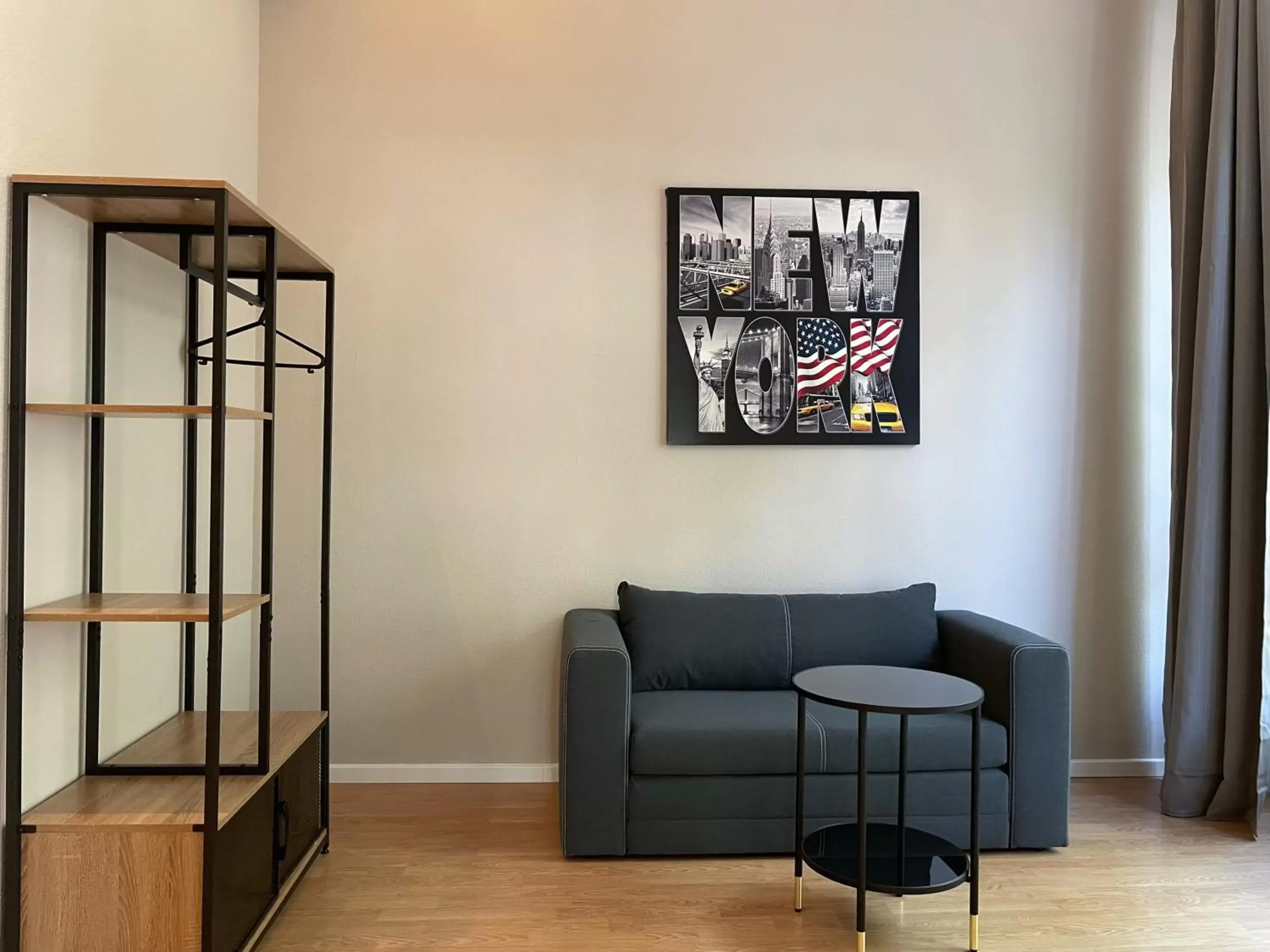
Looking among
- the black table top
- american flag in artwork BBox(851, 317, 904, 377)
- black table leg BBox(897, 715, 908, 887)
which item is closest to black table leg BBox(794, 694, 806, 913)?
the black table top

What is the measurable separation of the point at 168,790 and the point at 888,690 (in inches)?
71.4

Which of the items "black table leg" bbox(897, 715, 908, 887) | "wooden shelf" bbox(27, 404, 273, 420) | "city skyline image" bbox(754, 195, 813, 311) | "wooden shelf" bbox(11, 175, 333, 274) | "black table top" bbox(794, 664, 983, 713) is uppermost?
"city skyline image" bbox(754, 195, 813, 311)

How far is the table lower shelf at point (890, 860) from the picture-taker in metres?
2.50

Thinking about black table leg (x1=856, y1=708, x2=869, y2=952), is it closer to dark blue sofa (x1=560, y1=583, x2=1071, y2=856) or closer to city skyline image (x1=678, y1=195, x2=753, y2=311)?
dark blue sofa (x1=560, y1=583, x2=1071, y2=856)

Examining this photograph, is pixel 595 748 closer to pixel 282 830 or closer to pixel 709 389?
pixel 282 830

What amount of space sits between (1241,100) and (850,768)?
269cm

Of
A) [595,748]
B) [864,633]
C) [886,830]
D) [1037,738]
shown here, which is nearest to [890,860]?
[886,830]

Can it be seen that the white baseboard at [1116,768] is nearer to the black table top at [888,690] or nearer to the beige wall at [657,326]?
the beige wall at [657,326]

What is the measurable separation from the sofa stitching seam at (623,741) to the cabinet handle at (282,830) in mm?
820

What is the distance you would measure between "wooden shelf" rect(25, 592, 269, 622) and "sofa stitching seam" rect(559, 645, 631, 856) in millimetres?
963

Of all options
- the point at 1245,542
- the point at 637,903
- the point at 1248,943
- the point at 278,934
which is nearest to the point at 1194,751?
the point at 1245,542

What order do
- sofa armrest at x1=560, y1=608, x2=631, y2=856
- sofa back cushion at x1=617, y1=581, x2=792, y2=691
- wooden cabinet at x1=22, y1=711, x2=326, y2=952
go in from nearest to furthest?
1. wooden cabinet at x1=22, y1=711, x2=326, y2=952
2. sofa armrest at x1=560, y1=608, x2=631, y2=856
3. sofa back cushion at x1=617, y1=581, x2=792, y2=691

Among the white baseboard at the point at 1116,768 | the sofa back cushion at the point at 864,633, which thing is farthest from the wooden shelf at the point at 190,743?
the white baseboard at the point at 1116,768

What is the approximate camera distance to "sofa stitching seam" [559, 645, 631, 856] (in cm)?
306
